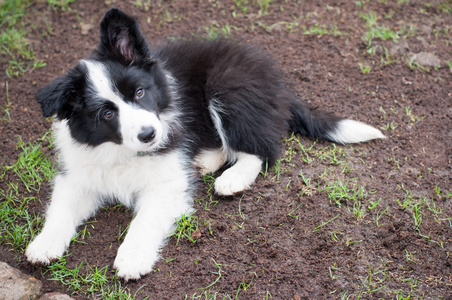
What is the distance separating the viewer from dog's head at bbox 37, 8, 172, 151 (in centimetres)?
275

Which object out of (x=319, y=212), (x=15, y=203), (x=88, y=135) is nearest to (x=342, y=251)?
(x=319, y=212)

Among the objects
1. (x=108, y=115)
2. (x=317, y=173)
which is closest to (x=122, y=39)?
(x=108, y=115)

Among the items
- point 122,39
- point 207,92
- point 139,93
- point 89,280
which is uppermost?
point 122,39

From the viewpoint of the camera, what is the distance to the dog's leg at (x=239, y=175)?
134 inches

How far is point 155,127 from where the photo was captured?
9.04 ft

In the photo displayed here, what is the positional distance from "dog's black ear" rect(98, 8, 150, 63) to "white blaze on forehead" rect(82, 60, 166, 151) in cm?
18

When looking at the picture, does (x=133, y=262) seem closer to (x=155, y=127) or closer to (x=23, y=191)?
(x=155, y=127)

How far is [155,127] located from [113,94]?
0.34 metres

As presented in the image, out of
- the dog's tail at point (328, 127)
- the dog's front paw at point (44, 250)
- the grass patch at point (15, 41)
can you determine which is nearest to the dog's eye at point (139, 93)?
the dog's front paw at point (44, 250)

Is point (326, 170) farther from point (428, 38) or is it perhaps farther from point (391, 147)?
point (428, 38)

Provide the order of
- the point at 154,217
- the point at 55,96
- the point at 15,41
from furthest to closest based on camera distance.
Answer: the point at 15,41 → the point at 154,217 → the point at 55,96

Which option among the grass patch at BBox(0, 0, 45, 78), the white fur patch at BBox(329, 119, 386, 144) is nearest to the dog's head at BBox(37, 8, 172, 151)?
the white fur patch at BBox(329, 119, 386, 144)

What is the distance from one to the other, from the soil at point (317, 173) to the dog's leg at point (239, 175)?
0.08 metres

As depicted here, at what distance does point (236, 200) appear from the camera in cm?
344
